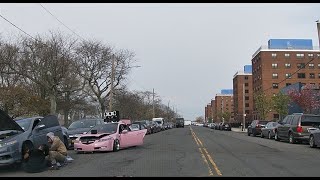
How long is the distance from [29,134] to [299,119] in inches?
690

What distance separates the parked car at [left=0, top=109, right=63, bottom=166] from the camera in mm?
12302

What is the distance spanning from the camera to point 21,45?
46.8 m

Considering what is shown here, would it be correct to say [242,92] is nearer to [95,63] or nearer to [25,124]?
[95,63]

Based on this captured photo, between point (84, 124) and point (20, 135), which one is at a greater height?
point (84, 124)

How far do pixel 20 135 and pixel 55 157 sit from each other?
132 centimetres

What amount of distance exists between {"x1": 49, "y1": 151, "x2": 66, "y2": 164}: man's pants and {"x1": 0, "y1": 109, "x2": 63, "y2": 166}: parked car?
0.86 m

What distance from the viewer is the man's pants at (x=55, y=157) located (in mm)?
12898

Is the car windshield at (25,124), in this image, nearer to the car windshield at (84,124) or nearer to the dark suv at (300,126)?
the car windshield at (84,124)

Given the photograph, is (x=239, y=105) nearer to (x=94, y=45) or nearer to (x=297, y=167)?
(x=94, y=45)

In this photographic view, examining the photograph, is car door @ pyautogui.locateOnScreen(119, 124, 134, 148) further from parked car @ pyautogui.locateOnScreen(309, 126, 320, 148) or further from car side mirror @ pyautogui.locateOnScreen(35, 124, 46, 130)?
parked car @ pyautogui.locateOnScreen(309, 126, 320, 148)

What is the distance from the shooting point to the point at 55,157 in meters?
13.0

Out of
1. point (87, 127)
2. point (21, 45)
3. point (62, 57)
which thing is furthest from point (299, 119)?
point (21, 45)

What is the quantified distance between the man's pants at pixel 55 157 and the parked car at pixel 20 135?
2.82ft

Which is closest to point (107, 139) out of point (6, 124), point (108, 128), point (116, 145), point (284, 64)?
point (116, 145)
